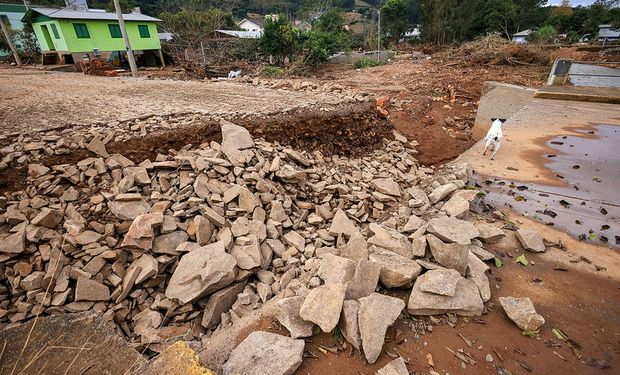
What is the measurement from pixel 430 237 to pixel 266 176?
2.44m

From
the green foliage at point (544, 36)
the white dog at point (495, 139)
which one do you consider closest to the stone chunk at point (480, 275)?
the white dog at point (495, 139)

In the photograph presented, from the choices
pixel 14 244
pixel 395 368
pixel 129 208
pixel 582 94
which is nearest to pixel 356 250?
pixel 395 368

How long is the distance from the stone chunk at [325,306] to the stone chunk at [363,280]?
0.14 m

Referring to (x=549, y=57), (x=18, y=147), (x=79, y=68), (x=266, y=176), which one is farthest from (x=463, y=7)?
(x=18, y=147)

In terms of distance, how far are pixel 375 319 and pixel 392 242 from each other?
1050 millimetres

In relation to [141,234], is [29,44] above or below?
above

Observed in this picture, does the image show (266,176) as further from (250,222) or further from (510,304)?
(510,304)

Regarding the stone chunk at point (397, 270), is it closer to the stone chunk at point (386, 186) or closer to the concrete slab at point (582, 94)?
the stone chunk at point (386, 186)

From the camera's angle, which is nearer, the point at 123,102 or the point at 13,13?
the point at 123,102

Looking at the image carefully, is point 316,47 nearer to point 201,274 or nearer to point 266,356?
point 201,274

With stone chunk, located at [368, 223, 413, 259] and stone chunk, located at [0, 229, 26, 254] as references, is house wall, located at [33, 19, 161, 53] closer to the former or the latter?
stone chunk, located at [0, 229, 26, 254]

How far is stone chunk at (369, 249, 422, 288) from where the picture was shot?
2.53 meters

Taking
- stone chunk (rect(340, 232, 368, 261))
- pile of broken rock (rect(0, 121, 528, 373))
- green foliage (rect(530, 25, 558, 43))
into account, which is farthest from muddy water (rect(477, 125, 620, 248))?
green foliage (rect(530, 25, 558, 43))

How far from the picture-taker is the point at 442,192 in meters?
4.04
